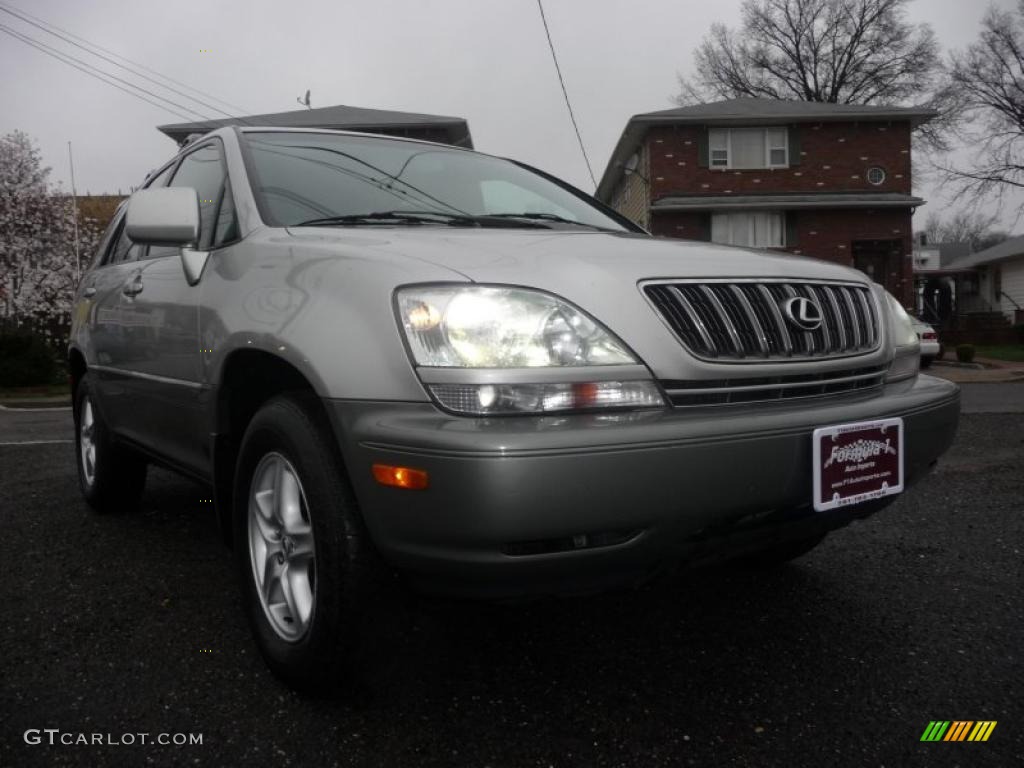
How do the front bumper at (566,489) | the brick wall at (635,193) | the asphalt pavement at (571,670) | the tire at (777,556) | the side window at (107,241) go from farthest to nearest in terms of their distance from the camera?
the brick wall at (635,193) < the side window at (107,241) < the tire at (777,556) < the asphalt pavement at (571,670) < the front bumper at (566,489)

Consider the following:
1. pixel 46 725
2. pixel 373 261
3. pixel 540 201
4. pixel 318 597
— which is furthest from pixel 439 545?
pixel 540 201

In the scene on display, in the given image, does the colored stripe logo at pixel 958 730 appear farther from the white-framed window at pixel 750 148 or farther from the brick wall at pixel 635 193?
the white-framed window at pixel 750 148

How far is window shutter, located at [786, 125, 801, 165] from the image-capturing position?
76.0 feet

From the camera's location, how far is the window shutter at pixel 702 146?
2289cm

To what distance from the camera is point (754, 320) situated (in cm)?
207

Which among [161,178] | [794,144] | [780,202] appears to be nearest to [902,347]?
[161,178]

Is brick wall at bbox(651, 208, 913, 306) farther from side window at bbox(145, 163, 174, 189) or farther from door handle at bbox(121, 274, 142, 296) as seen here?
door handle at bbox(121, 274, 142, 296)

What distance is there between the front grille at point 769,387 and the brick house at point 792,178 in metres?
20.9

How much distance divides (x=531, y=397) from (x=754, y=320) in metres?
0.66

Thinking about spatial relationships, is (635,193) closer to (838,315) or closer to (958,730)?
(838,315)

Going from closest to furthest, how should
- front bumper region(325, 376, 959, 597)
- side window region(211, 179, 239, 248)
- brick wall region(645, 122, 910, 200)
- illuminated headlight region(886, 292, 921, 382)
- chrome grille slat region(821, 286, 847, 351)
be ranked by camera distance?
front bumper region(325, 376, 959, 597) < chrome grille slat region(821, 286, 847, 351) < illuminated headlight region(886, 292, 921, 382) < side window region(211, 179, 239, 248) < brick wall region(645, 122, 910, 200)

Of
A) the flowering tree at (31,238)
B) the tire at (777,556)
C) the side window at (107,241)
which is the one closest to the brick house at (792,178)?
the flowering tree at (31,238)

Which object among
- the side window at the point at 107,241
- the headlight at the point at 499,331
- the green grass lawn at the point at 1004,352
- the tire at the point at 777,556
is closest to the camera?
the headlight at the point at 499,331

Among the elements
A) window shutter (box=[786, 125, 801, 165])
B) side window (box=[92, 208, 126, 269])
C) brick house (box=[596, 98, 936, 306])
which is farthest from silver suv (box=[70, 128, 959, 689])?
window shutter (box=[786, 125, 801, 165])
